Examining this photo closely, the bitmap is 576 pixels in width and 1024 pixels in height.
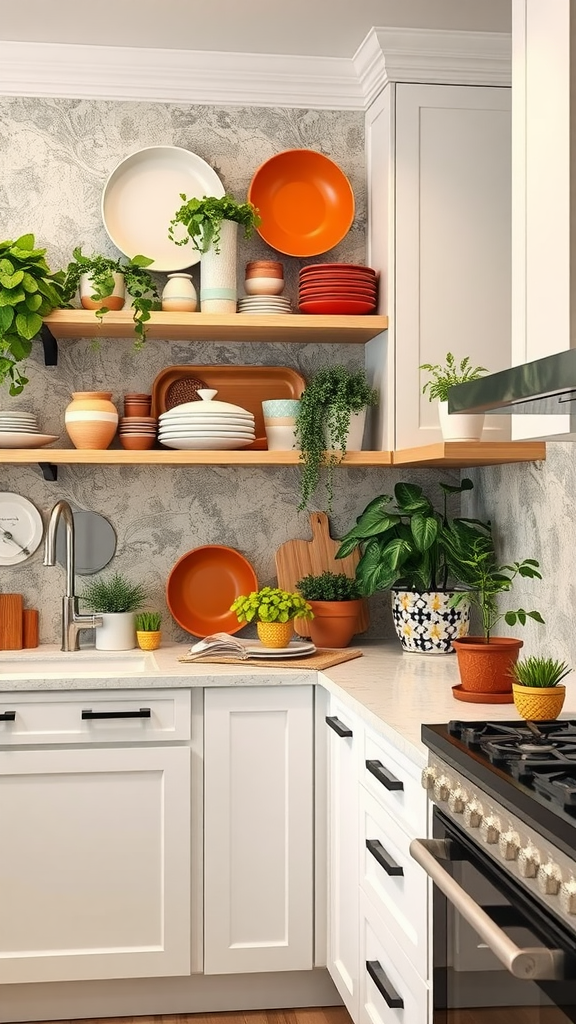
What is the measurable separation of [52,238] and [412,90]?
1.16 m

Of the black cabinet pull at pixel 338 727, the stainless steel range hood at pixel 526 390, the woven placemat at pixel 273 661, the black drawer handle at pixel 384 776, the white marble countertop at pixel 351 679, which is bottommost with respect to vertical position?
the black drawer handle at pixel 384 776

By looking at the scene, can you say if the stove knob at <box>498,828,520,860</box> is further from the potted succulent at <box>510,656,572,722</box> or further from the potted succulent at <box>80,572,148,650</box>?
the potted succulent at <box>80,572,148,650</box>

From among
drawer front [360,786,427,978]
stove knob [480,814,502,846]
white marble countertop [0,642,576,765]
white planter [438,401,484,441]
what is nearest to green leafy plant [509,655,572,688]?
white marble countertop [0,642,576,765]

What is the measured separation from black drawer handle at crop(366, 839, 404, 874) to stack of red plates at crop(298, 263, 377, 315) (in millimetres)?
1594

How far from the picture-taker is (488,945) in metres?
1.46

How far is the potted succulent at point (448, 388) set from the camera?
2.83 metres

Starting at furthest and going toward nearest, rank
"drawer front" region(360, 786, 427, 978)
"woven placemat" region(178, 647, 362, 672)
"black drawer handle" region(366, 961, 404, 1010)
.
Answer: "woven placemat" region(178, 647, 362, 672), "black drawer handle" region(366, 961, 404, 1010), "drawer front" region(360, 786, 427, 978)

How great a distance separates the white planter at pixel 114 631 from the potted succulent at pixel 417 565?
0.67 meters

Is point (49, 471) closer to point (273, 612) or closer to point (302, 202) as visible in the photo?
point (273, 612)

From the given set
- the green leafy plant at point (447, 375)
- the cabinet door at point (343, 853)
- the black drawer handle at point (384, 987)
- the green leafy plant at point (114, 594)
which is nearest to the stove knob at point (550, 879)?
the black drawer handle at point (384, 987)

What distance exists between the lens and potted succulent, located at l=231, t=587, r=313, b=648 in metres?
3.08

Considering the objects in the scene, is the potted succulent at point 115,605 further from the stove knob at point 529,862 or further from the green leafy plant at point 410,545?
the stove knob at point 529,862

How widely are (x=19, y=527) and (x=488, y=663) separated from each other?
1.67 meters

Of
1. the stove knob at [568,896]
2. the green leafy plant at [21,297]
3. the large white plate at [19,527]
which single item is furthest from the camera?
the large white plate at [19,527]
